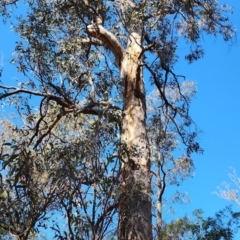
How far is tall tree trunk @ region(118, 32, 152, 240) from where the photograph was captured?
4352mm

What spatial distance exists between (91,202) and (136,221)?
1373 millimetres

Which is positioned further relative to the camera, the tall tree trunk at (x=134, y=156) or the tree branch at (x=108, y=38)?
the tree branch at (x=108, y=38)

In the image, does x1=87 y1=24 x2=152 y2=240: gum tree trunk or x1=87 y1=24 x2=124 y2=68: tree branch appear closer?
x1=87 y1=24 x2=152 y2=240: gum tree trunk

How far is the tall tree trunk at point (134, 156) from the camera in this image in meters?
4.35

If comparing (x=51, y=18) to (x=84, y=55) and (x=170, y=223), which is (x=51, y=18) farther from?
(x=170, y=223)

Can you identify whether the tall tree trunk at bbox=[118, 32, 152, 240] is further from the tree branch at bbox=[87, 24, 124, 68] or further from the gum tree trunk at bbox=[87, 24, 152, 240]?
the tree branch at bbox=[87, 24, 124, 68]

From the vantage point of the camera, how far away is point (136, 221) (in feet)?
15.7

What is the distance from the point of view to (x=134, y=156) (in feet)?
16.7

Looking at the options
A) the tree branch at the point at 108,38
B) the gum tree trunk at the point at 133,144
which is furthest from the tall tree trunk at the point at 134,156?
the tree branch at the point at 108,38

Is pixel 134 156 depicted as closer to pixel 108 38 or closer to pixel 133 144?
pixel 133 144

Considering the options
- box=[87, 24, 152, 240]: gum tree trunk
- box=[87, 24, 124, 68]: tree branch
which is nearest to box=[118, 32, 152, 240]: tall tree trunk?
box=[87, 24, 152, 240]: gum tree trunk

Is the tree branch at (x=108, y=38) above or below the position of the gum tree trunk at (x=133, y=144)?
above

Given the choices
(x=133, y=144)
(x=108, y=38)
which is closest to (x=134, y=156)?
(x=133, y=144)

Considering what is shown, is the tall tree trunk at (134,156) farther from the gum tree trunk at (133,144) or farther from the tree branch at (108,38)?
the tree branch at (108,38)
